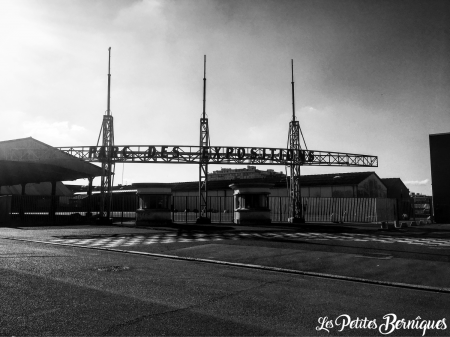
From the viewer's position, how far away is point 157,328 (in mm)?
4535

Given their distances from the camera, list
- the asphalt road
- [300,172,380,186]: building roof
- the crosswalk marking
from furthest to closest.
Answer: [300,172,380,186]: building roof
the crosswalk marking
the asphalt road

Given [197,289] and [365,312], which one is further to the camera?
[197,289]

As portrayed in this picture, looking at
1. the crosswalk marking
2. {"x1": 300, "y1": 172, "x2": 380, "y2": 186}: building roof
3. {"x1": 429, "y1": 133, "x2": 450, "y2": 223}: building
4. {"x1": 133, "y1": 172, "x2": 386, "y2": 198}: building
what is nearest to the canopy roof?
the crosswalk marking

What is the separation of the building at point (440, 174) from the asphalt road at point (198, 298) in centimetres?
2683

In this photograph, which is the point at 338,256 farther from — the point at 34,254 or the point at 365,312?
the point at 34,254

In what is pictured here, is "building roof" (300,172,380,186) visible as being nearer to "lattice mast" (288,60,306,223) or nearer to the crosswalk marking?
"lattice mast" (288,60,306,223)

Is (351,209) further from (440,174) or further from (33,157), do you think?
(33,157)

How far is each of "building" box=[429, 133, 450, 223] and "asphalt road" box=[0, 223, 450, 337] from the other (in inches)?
1056

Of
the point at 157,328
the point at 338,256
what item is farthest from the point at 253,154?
the point at 157,328

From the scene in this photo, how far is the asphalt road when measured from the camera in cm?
462

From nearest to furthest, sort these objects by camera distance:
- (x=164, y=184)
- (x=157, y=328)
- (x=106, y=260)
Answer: (x=157, y=328), (x=106, y=260), (x=164, y=184)

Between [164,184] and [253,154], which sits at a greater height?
[253,154]

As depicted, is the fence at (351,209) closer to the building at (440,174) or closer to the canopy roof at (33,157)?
the building at (440,174)

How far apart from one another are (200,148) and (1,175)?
830 inches
